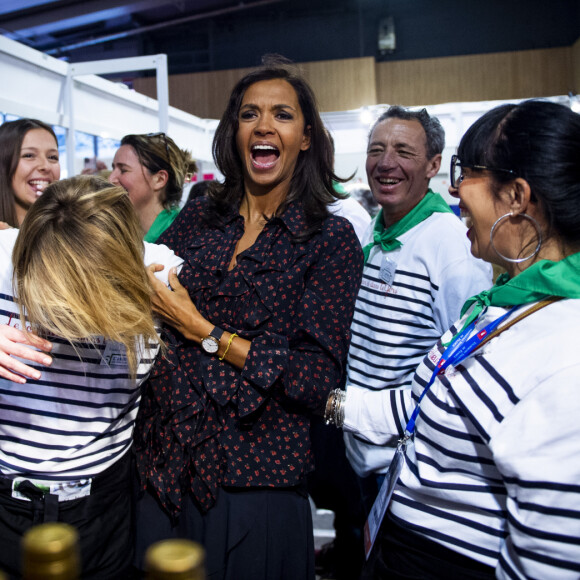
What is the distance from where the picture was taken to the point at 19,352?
1.01 meters

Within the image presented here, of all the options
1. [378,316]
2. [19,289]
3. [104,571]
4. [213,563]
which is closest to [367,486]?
[378,316]

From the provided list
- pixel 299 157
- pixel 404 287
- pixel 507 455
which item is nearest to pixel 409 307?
pixel 404 287

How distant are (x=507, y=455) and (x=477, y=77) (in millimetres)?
9749

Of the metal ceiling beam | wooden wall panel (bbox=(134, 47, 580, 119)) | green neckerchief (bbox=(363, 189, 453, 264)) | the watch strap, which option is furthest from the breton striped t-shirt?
the metal ceiling beam

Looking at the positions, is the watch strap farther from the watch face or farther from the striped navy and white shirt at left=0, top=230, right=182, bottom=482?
the striped navy and white shirt at left=0, top=230, right=182, bottom=482

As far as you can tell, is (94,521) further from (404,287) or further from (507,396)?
(404,287)

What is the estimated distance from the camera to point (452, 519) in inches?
41.4

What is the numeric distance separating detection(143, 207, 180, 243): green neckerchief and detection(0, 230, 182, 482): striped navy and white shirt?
174cm

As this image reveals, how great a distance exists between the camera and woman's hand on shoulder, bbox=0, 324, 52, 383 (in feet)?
3.26

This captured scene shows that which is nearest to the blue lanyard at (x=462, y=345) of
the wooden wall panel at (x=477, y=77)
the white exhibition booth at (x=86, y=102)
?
the white exhibition booth at (x=86, y=102)

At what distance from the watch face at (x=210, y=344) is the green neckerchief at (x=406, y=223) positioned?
0.95 meters

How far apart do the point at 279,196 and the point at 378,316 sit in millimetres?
603

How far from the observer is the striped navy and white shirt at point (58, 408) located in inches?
44.6

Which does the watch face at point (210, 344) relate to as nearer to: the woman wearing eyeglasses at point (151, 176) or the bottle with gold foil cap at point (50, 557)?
the bottle with gold foil cap at point (50, 557)
